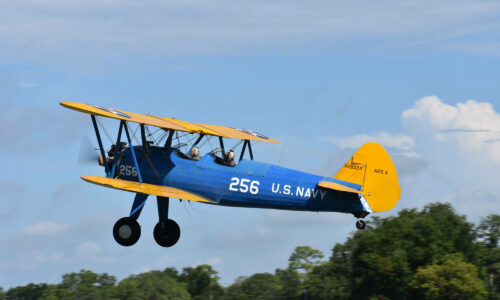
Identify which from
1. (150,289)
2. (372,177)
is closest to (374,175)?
(372,177)

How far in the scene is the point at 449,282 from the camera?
4078 cm

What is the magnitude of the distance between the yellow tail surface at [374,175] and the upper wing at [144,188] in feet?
9.68

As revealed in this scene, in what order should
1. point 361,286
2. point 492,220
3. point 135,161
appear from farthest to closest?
point 492,220 → point 361,286 → point 135,161

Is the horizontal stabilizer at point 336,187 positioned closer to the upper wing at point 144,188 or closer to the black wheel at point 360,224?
the black wheel at point 360,224

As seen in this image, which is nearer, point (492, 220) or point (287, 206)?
point (287, 206)

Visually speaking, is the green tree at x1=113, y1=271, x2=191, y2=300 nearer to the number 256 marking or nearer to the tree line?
the tree line

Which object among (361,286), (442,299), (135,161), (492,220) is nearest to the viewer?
(135,161)

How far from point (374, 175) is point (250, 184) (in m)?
2.50

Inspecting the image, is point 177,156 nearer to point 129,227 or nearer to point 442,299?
point 129,227

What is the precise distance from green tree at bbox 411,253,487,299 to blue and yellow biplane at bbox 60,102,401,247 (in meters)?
25.5

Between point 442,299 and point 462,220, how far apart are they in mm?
6883

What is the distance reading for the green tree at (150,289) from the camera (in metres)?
62.8

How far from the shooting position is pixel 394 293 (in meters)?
41.9

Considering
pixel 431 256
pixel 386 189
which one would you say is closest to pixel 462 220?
pixel 431 256
